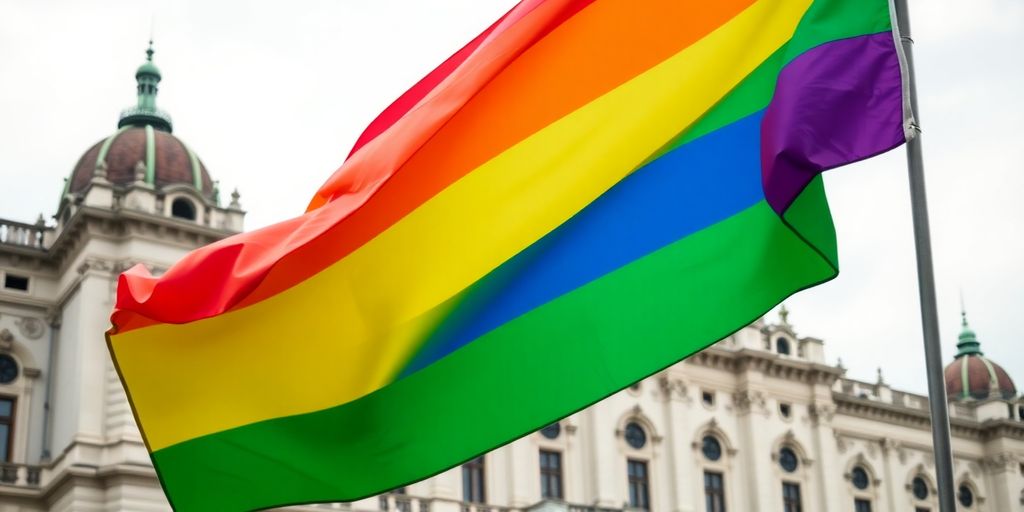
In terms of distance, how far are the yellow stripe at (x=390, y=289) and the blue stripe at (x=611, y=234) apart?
3.9 inches

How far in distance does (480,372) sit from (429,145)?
1765 mm

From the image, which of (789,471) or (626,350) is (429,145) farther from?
(789,471)

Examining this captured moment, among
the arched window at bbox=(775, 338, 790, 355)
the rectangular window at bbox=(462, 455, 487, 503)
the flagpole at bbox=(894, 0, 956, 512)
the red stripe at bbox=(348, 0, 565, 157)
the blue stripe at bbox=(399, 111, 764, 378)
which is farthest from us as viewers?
the arched window at bbox=(775, 338, 790, 355)

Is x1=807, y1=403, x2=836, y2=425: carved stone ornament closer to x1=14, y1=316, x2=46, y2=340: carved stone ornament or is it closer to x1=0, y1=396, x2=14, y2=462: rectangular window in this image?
x1=14, y1=316, x2=46, y2=340: carved stone ornament

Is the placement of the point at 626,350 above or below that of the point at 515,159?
below

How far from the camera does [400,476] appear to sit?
367 inches

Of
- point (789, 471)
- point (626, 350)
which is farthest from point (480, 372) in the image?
point (789, 471)

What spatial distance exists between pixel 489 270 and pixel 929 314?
303cm

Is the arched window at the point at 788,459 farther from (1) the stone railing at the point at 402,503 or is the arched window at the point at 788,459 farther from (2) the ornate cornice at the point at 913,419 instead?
(1) the stone railing at the point at 402,503

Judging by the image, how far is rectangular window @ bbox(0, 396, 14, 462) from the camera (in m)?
39.7

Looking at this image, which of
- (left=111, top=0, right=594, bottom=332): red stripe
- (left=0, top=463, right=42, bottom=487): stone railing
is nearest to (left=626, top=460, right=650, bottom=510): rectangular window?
(left=0, top=463, right=42, bottom=487): stone railing

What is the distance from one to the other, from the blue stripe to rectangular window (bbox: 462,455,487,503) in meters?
35.5

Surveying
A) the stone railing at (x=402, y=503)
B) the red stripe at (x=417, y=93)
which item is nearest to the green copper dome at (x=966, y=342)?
the stone railing at (x=402, y=503)

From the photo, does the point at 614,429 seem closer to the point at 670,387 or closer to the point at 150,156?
the point at 670,387
